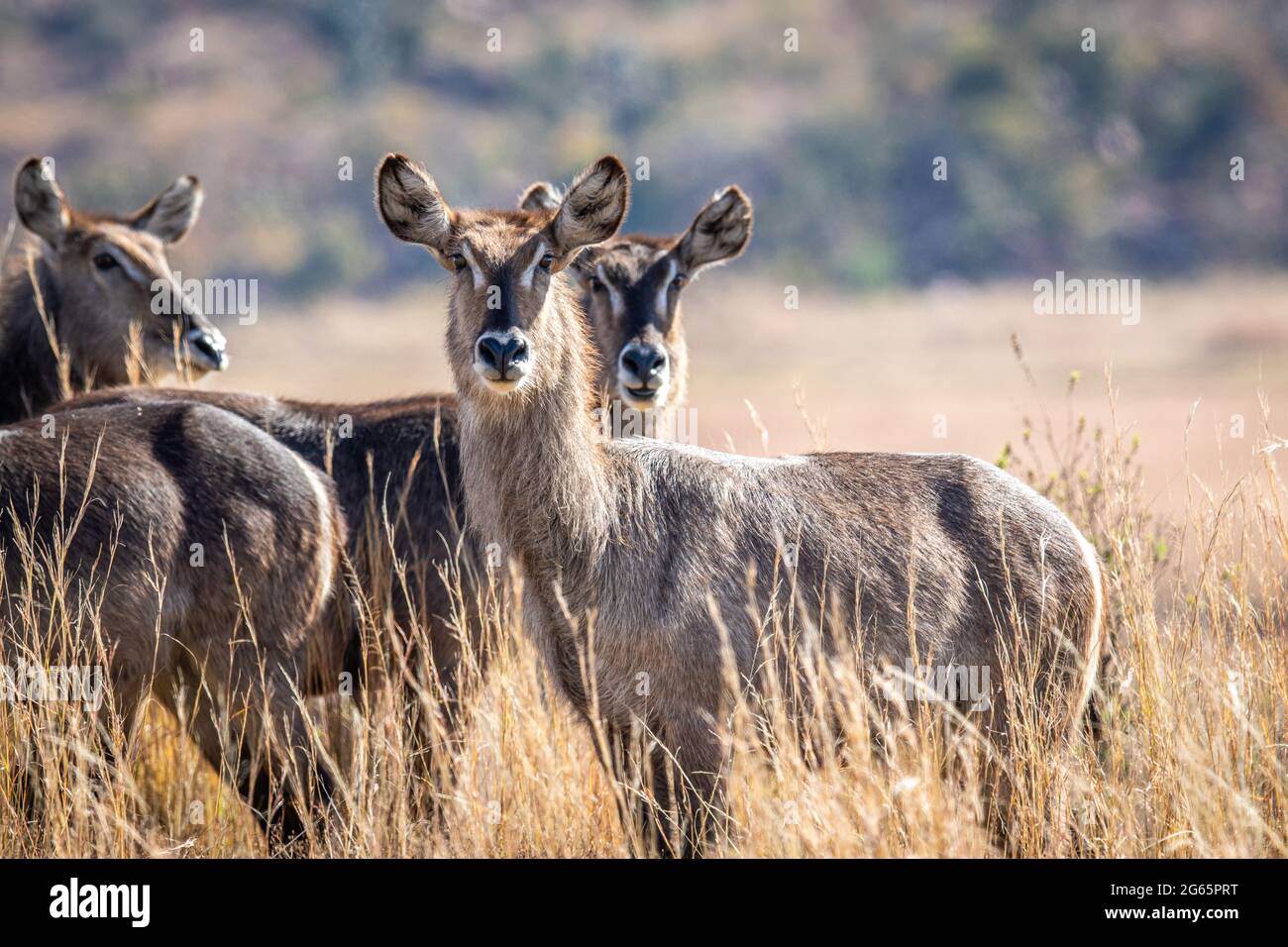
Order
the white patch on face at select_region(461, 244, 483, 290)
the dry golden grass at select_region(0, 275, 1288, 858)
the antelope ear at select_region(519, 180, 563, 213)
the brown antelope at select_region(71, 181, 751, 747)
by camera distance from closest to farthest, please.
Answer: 1. the dry golden grass at select_region(0, 275, 1288, 858)
2. the white patch on face at select_region(461, 244, 483, 290)
3. the brown antelope at select_region(71, 181, 751, 747)
4. the antelope ear at select_region(519, 180, 563, 213)

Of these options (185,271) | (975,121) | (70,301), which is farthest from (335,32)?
(70,301)

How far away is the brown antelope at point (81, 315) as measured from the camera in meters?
9.03

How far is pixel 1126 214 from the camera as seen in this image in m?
47.2

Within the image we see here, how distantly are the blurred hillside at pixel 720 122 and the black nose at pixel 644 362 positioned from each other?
34.0 metres

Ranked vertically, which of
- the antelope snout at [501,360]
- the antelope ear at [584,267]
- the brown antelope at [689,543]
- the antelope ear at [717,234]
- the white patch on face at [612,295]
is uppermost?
the antelope ear at [717,234]

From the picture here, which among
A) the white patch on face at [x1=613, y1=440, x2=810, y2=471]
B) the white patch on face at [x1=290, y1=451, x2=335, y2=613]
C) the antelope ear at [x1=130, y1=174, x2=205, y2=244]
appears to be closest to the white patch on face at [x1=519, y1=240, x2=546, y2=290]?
the white patch on face at [x1=613, y1=440, x2=810, y2=471]

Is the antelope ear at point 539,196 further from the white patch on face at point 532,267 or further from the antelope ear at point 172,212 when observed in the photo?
the antelope ear at point 172,212

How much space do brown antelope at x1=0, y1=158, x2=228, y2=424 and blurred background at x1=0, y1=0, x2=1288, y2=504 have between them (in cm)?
2096

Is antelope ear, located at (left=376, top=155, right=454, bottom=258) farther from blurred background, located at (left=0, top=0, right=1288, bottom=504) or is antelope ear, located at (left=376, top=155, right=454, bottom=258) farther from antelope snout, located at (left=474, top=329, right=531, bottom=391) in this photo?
blurred background, located at (left=0, top=0, right=1288, bottom=504)

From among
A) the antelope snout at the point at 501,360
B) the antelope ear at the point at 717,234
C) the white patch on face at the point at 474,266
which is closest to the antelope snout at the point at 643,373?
the antelope ear at the point at 717,234

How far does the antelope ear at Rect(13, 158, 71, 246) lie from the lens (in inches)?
358

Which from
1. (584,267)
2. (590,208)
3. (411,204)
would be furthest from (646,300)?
(411,204)

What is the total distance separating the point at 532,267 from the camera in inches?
227

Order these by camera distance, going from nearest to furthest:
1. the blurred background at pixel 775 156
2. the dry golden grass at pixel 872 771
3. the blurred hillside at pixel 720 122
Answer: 1. the dry golden grass at pixel 872 771
2. the blurred background at pixel 775 156
3. the blurred hillside at pixel 720 122
